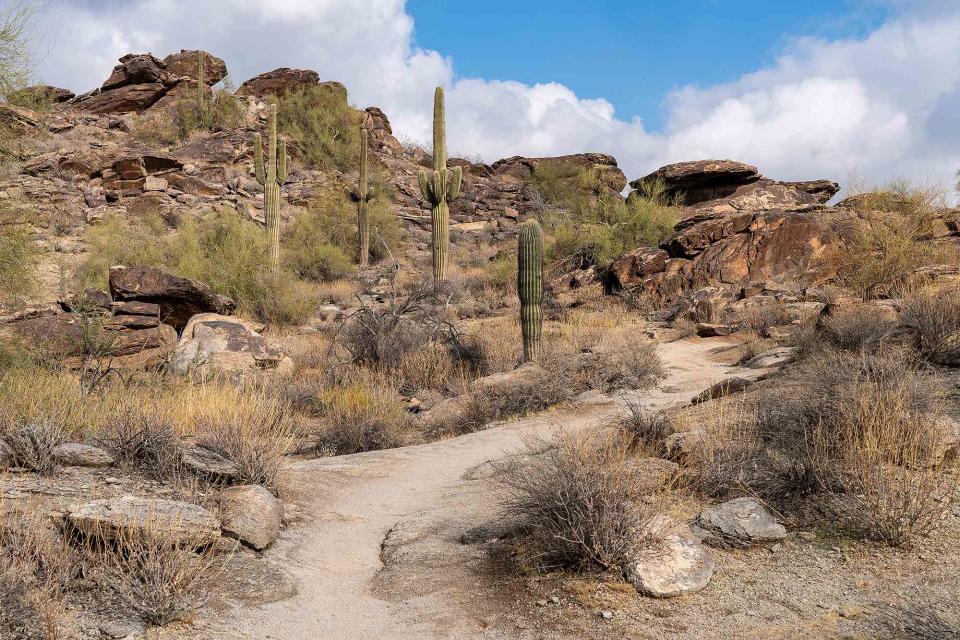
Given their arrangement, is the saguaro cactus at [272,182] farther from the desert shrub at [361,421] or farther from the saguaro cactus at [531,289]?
the desert shrub at [361,421]

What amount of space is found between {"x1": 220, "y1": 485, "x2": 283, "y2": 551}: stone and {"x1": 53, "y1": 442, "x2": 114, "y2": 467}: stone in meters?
1.00

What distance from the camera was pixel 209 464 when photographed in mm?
5324

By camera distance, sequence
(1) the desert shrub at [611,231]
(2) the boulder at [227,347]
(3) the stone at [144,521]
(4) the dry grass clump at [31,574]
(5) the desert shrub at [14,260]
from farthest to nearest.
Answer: (1) the desert shrub at [611,231]
(2) the boulder at [227,347]
(5) the desert shrub at [14,260]
(3) the stone at [144,521]
(4) the dry grass clump at [31,574]

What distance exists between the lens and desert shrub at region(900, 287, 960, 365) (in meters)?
7.90

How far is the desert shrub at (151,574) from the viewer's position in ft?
11.3

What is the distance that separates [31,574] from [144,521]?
0.57m

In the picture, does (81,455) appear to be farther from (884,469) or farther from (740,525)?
(884,469)

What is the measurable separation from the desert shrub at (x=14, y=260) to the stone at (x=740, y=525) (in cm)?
954

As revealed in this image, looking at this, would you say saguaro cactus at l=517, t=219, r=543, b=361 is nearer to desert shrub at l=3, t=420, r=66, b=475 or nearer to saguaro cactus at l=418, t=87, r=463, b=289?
saguaro cactus at l=418, t=87, r=463, b=289

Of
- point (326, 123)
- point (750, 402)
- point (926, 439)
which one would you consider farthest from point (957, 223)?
point (326, 123)

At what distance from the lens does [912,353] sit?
7.99 m

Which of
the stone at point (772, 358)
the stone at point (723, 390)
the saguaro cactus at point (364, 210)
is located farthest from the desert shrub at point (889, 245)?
the saguaro cactus at point (364, 210)

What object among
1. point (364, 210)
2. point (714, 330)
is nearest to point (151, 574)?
point (714, 330)

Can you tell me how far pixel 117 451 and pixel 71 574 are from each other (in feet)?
6.40
